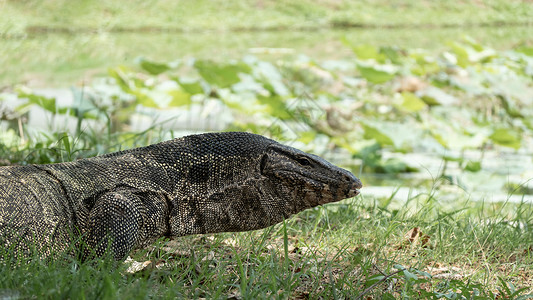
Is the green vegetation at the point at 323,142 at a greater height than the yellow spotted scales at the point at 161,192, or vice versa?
the yellow spotted scales at the point at 161,192

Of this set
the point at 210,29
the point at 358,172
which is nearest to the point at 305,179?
the point at 358,172

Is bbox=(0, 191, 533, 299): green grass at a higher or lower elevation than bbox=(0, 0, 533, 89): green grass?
higher

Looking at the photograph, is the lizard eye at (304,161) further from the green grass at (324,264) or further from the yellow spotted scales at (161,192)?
the green grass at (324,264)

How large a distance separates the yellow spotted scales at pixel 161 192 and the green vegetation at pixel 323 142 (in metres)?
0.13

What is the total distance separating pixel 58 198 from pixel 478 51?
7304mm

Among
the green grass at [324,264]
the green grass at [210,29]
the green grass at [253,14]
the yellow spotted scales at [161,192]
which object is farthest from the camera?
the green grass at [253,14]

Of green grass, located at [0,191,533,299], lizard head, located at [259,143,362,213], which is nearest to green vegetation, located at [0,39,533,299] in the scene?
green grass, located at [0,191,533,299]

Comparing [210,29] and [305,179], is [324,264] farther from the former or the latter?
[210,29]

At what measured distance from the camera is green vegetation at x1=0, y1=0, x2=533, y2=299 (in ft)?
8.51

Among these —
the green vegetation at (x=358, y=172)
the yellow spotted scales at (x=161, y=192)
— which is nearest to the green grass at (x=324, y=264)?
the green vegetation at (x=358, y=172)

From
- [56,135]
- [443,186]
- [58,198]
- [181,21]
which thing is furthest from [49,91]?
[181,21]

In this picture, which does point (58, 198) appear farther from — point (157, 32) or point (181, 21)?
point (181, 21)

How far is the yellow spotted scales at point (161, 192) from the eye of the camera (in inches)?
98.7

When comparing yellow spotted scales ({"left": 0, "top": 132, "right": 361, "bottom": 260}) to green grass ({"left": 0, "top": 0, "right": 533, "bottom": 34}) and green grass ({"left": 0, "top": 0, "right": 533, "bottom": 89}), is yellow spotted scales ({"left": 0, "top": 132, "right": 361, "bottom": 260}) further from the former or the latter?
green grass ({"left": 0, "top": 0, "right": 533, "bottom": 34})
